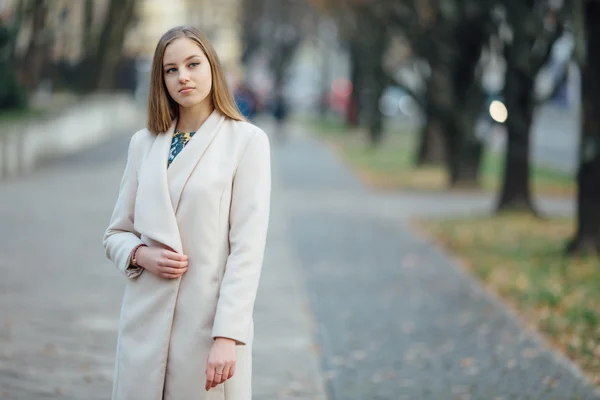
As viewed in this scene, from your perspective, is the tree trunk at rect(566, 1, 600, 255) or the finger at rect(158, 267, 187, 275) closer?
the finger at rect(158, 267, 187, 275)

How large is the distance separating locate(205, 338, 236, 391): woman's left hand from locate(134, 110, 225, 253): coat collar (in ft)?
1.01

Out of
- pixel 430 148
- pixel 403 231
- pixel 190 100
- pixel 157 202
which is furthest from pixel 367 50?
pixel 157 202

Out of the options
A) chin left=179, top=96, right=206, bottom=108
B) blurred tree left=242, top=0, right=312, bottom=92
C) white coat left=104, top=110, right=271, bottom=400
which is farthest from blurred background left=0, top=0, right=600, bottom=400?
blurred tree left=242, top=0, right=312, bottom=92

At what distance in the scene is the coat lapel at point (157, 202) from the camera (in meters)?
3.59

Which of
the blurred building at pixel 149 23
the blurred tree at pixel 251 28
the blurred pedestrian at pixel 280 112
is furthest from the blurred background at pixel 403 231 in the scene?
the blurred tree at pixel 251 28

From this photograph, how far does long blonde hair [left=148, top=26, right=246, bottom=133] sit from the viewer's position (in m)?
3.67

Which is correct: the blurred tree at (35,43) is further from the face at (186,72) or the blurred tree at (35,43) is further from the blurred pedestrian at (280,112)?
the face at (186,72)

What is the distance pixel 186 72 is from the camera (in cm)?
363

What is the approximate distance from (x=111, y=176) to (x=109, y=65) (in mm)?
18145

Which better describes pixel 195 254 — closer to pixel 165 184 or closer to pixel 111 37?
pixel 165 184

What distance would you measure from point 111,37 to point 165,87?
32.6 meters

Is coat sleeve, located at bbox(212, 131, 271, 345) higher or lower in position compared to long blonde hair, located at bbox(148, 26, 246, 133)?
lower

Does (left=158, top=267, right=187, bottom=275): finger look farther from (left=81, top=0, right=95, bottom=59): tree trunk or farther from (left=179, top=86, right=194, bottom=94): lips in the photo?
(left=81, top=0, right=95, bottom=59): tree trunk

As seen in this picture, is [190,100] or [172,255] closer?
[172,255]
